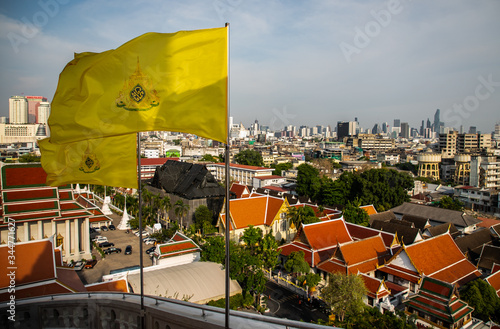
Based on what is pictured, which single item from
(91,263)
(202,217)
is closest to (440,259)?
(202,217)

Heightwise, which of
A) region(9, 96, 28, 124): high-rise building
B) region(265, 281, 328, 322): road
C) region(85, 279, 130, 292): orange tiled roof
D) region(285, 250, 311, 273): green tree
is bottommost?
region(265, 281, 328, 322): road

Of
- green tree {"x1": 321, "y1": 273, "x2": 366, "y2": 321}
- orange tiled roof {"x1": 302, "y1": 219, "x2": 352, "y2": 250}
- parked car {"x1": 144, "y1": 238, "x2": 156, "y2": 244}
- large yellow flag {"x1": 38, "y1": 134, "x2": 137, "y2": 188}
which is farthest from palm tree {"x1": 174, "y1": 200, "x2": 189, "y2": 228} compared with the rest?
large yellow flag {"x1": 38, "y1": 134, "x2": 137, "y2": 188}

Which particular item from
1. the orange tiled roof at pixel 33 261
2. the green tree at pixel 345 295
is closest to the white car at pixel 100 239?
the orange tiled roof at pixel 33 261

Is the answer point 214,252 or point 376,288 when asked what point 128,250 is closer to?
point 214,252

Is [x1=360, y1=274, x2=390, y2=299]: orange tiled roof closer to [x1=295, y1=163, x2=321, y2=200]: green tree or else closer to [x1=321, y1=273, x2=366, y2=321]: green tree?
[x1=321, y1=273, x2=366, y2=321]: green tree

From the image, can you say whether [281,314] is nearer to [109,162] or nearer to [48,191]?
[109,162]

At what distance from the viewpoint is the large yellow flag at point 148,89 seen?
189 inches

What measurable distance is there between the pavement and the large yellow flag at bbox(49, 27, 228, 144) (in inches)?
490

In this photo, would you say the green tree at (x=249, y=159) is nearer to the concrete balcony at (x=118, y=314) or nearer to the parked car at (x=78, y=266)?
the parked car at (x=78, y=266)

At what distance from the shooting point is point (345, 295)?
543 inches

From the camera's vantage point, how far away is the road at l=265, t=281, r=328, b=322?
1495cm

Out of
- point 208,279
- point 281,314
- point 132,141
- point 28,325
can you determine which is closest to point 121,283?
point 208,279

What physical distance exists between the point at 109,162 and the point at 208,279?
10.4 m

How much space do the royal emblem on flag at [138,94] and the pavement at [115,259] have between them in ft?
42.3
